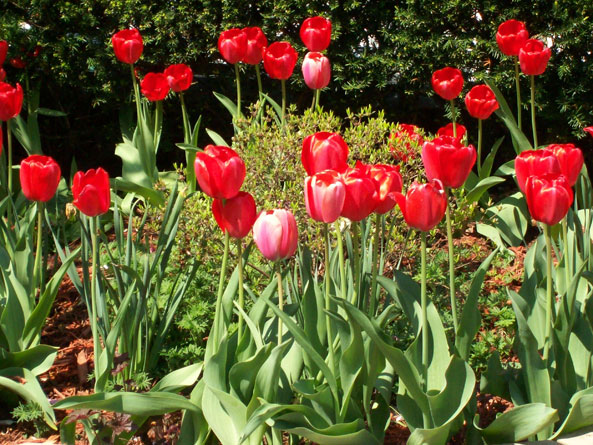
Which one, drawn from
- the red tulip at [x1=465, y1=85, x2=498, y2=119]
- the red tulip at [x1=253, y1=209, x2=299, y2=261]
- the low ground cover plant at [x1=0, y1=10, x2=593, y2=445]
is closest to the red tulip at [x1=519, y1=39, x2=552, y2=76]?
the red tulip at [x1=465, y1=85, x2=498, y2=119]

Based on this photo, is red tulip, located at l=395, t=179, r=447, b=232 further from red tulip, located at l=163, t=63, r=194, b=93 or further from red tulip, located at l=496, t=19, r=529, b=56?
red tulip, located at l=163, t=63, r=194, b=93

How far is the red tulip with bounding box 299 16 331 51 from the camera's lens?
3.80 m

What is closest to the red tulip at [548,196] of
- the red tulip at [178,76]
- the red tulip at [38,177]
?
the red tulip at [38,177]

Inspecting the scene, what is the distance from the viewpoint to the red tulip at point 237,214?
80.1 inches

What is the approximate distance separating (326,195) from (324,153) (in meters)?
0.22

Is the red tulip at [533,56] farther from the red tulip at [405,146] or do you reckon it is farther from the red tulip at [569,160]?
the red tulip at [569,160]

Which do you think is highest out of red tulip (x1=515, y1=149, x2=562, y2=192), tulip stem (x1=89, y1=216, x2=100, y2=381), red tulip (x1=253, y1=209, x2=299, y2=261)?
red tulip (x1=515, y1=149, x2=562, y2=192)

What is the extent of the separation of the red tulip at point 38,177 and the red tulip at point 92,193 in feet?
0.45

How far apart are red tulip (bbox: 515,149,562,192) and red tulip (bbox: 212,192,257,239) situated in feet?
2.54

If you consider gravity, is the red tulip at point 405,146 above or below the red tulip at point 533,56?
below

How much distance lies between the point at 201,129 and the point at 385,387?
359 cm

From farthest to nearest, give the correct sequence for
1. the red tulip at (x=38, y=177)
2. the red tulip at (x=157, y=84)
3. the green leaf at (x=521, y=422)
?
the red tulip at (x=157, y=84) → the red tulip at (x=38, y=177) → the green leaf at (x=521, y=422)

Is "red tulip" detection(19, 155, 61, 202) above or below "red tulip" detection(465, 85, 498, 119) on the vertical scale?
above

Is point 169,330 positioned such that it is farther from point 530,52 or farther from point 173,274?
point 530,52
